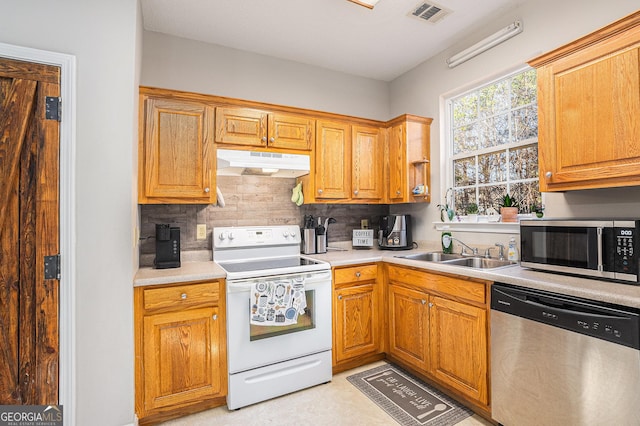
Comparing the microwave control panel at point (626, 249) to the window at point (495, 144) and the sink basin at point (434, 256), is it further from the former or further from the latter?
the sink basin at point (434, 256)

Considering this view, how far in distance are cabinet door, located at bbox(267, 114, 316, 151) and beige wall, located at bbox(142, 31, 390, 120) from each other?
0.44m

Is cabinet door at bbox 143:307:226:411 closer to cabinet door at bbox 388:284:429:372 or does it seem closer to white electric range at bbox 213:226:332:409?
white electric range at bbox 213:226:332:409

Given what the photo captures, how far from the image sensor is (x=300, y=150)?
9.47 feet

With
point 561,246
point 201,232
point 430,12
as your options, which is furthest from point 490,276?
point 201,232

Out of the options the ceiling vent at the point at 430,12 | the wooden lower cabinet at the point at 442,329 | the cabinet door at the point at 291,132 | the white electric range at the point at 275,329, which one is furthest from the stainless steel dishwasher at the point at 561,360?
the ceiling vent at the point at 430,12

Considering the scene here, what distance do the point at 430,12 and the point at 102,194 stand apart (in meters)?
2.60

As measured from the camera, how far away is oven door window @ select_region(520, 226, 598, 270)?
1.72 metres

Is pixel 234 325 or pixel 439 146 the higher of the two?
pixel 439 146

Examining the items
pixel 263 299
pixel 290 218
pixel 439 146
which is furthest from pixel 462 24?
pixel 263 299

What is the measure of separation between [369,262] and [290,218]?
0.91 meters

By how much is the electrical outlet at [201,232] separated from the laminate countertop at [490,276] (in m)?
0.22

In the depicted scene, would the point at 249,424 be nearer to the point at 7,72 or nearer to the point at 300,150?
the point at 300,150

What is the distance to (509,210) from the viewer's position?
2.48 m

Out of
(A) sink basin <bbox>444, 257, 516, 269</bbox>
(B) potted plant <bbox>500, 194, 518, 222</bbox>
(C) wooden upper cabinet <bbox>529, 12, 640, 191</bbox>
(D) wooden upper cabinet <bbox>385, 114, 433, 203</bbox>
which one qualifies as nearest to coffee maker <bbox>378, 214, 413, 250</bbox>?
(D) wooden upper cabinet <bbox>385, 114, 433, 203</bbox>
